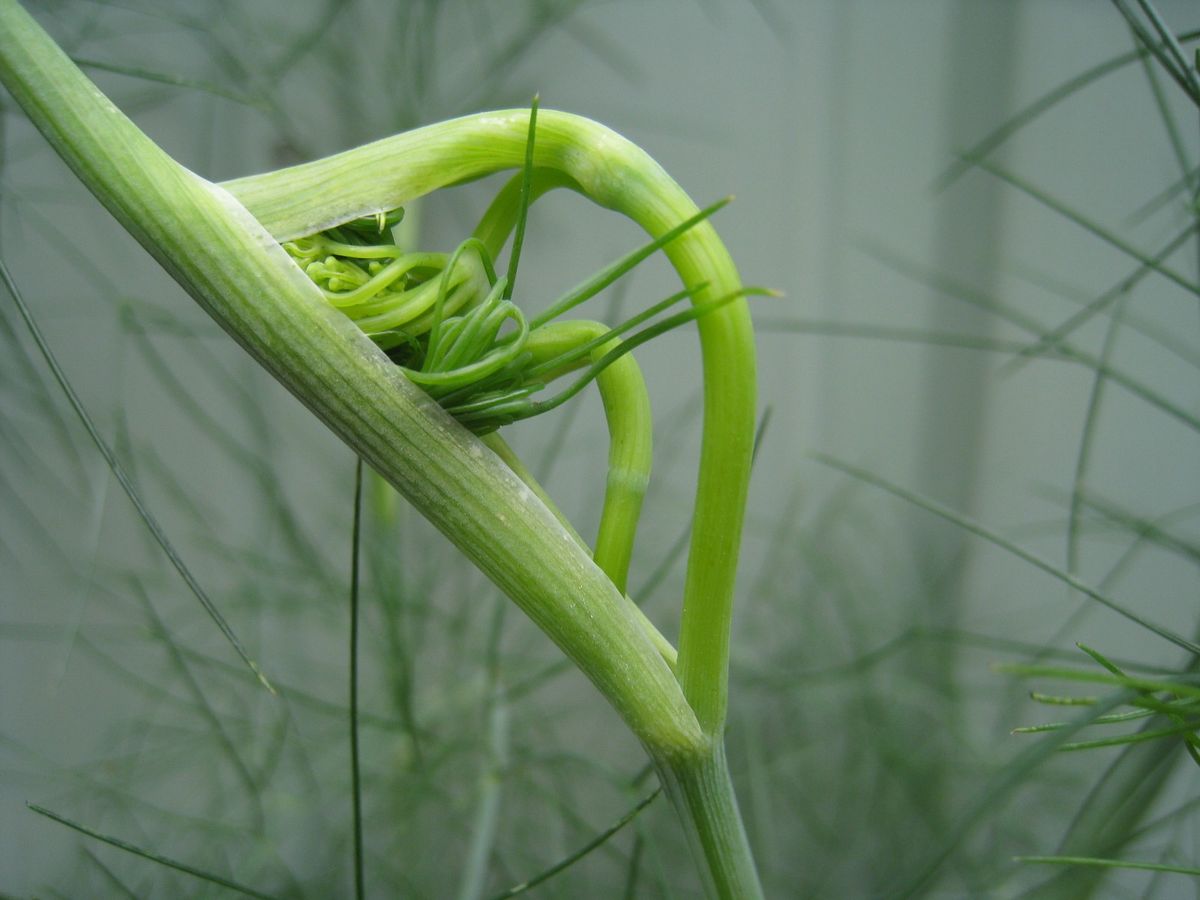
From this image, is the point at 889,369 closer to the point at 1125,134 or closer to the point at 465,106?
the point at 1125,134

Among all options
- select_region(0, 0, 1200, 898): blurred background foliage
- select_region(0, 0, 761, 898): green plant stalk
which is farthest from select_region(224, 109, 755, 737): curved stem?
select_region(0, 0, 1200, 898): blurred background foliage

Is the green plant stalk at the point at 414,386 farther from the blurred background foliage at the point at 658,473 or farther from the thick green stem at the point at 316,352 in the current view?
the blurred background foliage at the point at 658,473

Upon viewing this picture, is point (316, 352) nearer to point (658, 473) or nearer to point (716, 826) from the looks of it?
point (716, 826)

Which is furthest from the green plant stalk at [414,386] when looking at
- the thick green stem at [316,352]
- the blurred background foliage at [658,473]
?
the blurred background foliage at [658,473]

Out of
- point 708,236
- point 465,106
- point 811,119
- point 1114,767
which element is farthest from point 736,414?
point 811,119

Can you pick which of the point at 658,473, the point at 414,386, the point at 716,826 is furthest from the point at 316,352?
the point at 658,473
